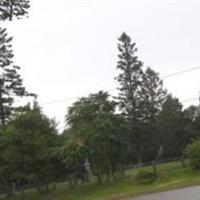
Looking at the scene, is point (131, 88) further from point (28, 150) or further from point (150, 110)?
point (28, 150)

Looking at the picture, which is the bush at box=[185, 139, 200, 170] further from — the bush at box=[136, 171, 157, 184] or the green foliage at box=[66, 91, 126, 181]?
the green foliage at box=[66, 91, 126, 181]

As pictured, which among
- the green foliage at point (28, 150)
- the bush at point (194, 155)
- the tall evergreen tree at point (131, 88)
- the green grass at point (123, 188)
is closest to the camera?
the green grass at point (123, 188)

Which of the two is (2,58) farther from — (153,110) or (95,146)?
(153,110)

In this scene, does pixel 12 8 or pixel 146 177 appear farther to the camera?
pixel 146 177

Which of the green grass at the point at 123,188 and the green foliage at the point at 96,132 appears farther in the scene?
the green foliage at the point at 96,132

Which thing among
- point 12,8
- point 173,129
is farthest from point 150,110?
point 12,8

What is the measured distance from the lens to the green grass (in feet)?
121

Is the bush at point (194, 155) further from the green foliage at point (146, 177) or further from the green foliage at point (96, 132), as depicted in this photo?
the green foliage at point (96, 132)

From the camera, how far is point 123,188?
41.5m

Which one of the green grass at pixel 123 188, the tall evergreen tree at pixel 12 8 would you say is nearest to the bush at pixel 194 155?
the green grass at pixel 123 188

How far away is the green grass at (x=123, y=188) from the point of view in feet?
121

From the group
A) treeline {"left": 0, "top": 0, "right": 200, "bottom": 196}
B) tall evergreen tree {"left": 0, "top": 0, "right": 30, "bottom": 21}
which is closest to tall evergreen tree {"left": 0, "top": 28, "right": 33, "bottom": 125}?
treeline {"left": 0, "top": 0, "right": 200, "bottom": 196}

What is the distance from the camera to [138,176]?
4219 centimetres

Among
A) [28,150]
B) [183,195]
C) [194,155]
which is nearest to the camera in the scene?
[183,195]
